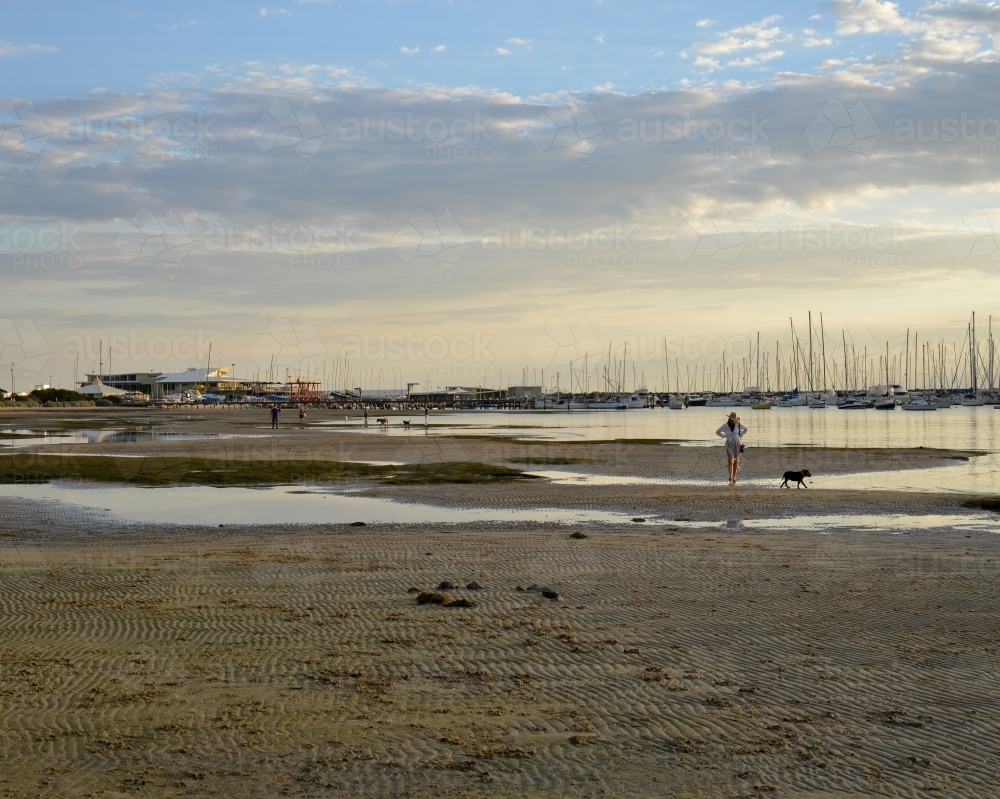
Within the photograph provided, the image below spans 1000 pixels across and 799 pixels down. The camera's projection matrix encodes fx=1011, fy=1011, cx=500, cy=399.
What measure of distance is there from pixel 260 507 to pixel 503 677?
1834cm

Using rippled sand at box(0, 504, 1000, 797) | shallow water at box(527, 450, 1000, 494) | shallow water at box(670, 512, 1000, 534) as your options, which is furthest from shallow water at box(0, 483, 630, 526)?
shallow water at box(527, 450, 1000, 494)

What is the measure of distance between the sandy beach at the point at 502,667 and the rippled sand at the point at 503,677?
4 cm

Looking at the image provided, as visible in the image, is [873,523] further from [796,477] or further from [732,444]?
[732,444]

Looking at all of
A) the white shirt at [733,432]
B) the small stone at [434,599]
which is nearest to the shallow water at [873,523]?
the white shirt at [733,432]

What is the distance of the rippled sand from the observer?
25.0 feet

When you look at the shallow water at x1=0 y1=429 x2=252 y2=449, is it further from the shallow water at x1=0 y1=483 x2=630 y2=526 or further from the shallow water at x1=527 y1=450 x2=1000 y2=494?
the shallow water at x1=527 y1=450 x2=1000 y2=494

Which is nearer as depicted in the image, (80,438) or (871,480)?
(871,480)

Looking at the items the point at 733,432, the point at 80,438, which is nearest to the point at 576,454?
the point at 733,432

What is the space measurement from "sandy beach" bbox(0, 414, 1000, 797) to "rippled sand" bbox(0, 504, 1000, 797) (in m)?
0.04

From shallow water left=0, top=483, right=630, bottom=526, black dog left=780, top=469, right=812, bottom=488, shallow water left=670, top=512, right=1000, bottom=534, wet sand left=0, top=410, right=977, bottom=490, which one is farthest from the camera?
wet sand left=0, top=410, right=977, bottom=490

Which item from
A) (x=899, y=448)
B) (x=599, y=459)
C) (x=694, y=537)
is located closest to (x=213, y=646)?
(x=694, y=537)

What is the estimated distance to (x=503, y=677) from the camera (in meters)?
10.1

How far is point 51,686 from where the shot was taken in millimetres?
9617

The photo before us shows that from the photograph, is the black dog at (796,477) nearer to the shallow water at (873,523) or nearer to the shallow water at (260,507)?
the shallow water at (873,523)
